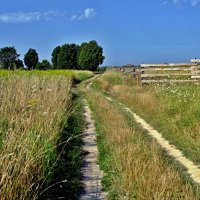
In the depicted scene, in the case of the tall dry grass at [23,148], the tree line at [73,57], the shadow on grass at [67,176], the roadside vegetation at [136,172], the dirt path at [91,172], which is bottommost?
the dirt path at [91,172]

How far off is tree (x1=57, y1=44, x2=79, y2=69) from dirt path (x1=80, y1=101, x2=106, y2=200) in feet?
297

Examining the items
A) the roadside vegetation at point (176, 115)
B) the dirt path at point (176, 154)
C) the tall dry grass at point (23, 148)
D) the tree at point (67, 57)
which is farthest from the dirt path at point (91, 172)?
the tree at point (67, 57)

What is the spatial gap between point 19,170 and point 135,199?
1.70 meters

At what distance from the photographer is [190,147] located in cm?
1028

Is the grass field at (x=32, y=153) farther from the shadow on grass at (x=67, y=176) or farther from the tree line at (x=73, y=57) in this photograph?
the tree line at (x=73, y=57)

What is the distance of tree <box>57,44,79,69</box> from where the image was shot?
102562 mm

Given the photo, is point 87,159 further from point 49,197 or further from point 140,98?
point 140,98

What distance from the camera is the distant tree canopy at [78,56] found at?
97188 mm

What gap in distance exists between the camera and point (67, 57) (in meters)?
104

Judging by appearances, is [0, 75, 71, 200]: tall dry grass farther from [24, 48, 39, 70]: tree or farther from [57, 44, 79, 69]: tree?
[57, 44, 79, 69]: tree

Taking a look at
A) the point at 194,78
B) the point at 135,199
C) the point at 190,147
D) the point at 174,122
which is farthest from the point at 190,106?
the point at 194,78

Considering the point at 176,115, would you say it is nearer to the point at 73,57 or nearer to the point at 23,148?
the point at 23,148

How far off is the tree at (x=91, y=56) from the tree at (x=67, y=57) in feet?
14.3

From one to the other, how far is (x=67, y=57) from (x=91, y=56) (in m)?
9.08
